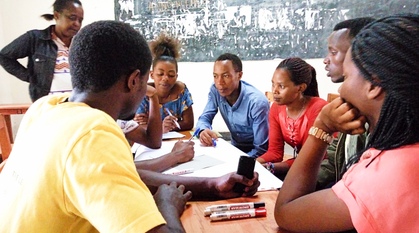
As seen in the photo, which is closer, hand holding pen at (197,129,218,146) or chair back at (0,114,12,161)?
chair back at (0,114,12,161)

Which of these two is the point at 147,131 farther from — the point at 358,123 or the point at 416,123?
the point at 416,123

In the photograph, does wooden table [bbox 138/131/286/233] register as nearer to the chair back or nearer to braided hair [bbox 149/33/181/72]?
the chair back

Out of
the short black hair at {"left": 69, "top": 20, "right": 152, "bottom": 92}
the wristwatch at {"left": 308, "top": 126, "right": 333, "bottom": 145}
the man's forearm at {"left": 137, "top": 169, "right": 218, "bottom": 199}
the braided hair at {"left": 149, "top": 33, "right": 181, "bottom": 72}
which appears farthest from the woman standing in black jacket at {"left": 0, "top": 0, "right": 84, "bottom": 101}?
the wristwatch at {"left": 308, "top": 126, "right": 333, "bottom": 145}

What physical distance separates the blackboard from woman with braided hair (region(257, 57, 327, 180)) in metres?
1.67

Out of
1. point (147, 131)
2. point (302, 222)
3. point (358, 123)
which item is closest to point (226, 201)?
point (302, 222)

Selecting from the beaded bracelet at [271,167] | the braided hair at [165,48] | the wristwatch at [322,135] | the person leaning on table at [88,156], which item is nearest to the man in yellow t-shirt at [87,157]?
the person leaning on table at [88,156]

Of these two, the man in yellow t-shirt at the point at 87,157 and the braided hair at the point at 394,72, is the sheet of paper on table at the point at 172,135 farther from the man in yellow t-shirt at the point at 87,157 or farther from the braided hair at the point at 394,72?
the braided hair at the point at 394,72

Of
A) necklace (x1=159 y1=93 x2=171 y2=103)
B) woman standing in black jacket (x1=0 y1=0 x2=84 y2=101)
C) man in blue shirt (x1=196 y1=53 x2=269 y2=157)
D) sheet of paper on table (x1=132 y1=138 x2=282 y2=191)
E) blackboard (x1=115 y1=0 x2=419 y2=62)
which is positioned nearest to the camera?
sheet of paper on table (x1=132 y1=138 x2=282 y2=191)

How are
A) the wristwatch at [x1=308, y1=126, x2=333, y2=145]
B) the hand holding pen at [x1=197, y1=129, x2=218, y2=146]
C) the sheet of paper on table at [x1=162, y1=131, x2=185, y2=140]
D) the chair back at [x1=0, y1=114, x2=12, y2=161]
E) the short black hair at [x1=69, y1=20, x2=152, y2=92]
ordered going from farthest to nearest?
the sheet of paper on table at [x1=162, y1=131, x2=185, y2=140], the hand holding pen at [x1=197, y1=129, x2=218, y2=146], the chair back at [x1=0, y1=114, x2=12, y2=161], the wristwatch at [x1=308, y1=126, x2=333, y2=145], the short black hair at [x1=69, y1=20, x2=152, y2=92]

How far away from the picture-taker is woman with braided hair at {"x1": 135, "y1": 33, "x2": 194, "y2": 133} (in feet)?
7.96

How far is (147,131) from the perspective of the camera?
1932 mm

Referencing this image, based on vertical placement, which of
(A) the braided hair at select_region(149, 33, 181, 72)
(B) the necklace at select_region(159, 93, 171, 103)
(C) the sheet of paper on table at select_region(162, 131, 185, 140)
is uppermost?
(A) the braided hair at select_region(149, 33, 181, 72)

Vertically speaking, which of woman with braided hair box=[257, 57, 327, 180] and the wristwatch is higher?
the wristwatch

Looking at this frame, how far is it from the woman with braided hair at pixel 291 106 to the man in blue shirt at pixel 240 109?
0.14m
